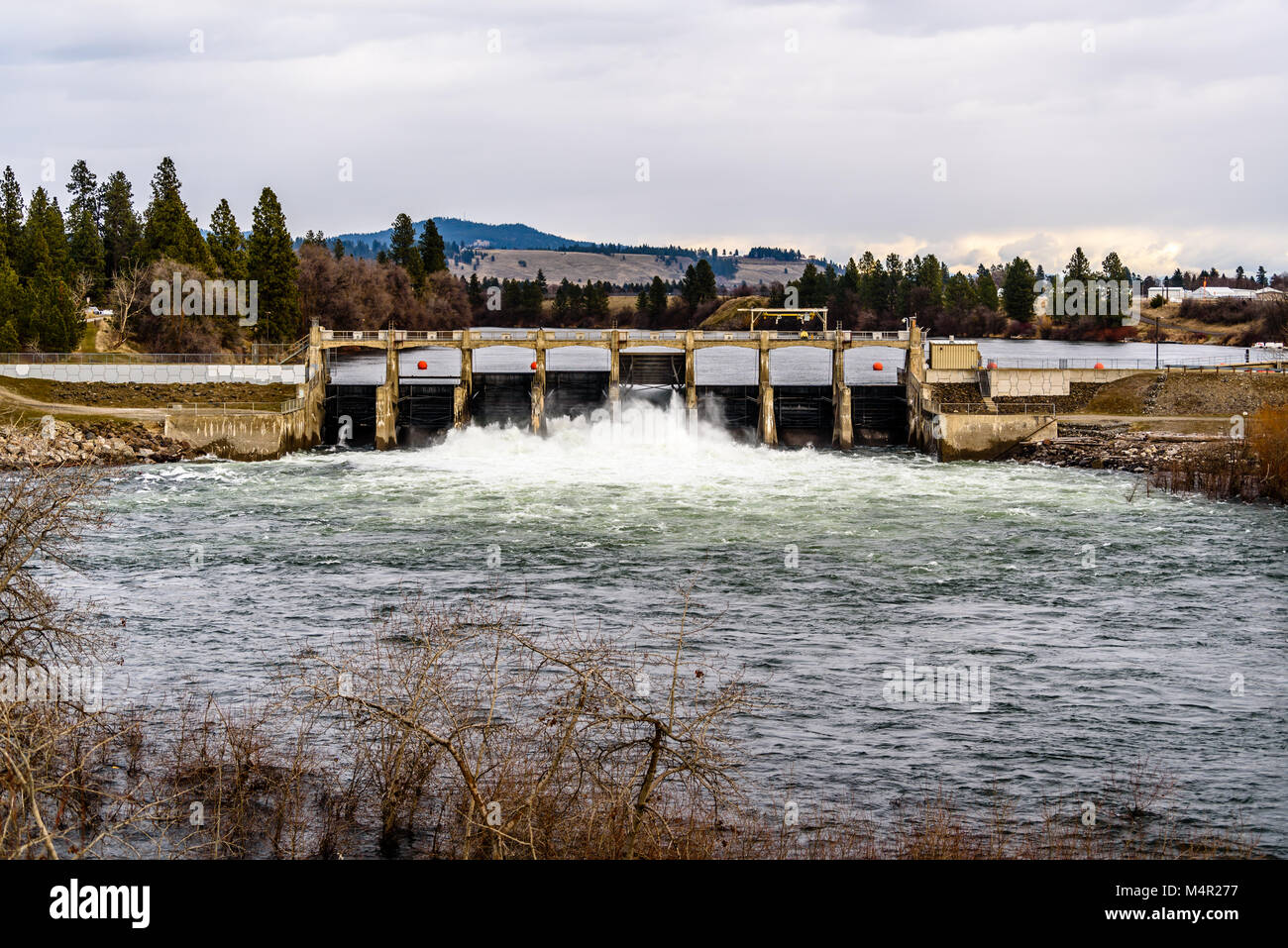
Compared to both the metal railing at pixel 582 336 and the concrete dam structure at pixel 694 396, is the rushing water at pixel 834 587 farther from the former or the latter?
the metal railing at pixel 582 336

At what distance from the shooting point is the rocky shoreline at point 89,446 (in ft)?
237

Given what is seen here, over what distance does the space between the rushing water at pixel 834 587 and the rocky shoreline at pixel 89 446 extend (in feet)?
10.1

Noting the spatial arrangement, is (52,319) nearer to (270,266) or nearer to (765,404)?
(270,266)

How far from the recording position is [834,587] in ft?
148

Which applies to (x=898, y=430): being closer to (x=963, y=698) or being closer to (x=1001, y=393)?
(x=1001, y=393)

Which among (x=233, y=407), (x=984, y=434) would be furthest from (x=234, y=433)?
(x=984, y=434)

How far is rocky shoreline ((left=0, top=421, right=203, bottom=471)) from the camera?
237 ft

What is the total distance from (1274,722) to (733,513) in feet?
108

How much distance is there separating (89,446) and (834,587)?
170 feet

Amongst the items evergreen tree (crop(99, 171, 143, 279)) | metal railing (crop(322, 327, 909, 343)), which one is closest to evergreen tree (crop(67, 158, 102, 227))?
evergreen tree (crop(99, 171, 143, 279))

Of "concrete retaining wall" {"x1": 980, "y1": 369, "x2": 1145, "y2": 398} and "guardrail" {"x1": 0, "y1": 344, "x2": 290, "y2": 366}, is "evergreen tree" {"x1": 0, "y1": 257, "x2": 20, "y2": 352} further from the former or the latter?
"concrete retaining wall" {"x1": 980, "y1": 369, "x2": 1145, "y2": 398}

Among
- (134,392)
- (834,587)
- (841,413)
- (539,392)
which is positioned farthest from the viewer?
(539,392)

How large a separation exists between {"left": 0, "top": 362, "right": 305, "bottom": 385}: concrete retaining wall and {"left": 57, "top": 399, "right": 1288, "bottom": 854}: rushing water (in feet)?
43.9

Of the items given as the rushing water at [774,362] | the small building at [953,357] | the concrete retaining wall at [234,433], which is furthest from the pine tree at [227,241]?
the small building at [953,357]
